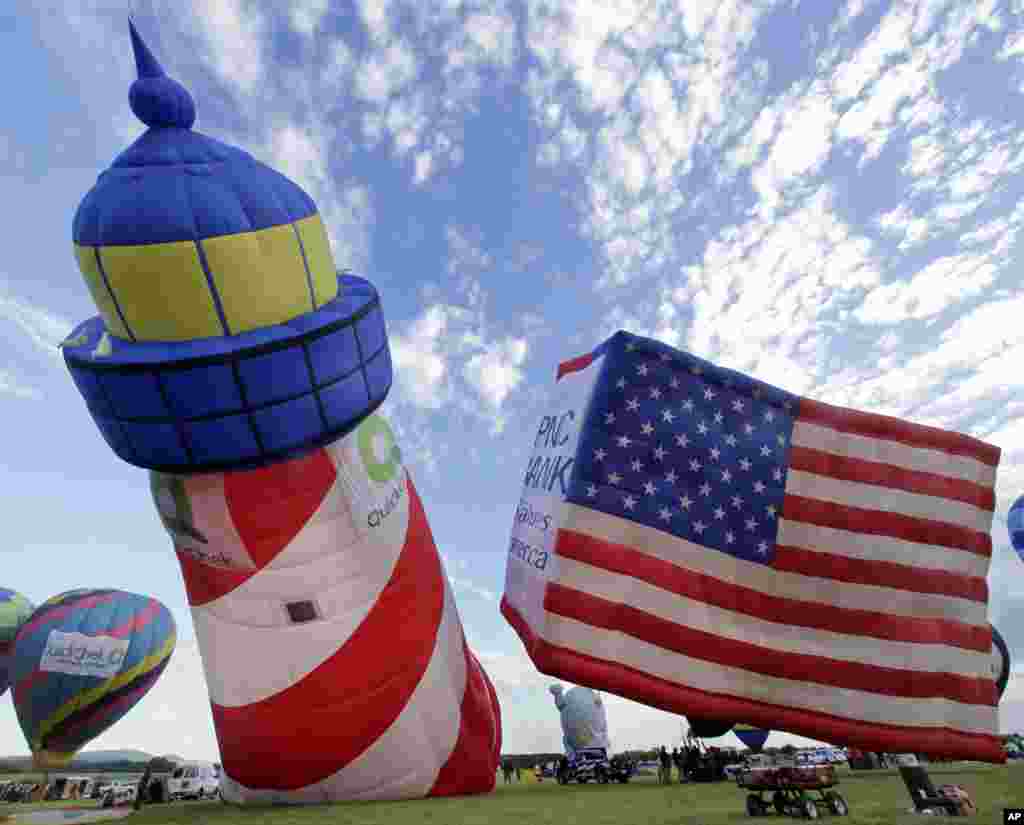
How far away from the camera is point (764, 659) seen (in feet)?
19.4

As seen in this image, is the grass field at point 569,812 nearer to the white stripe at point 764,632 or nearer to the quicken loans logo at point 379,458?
the white stripe at point 764,632

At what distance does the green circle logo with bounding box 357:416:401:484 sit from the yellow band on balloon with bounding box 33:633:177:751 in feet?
56.6

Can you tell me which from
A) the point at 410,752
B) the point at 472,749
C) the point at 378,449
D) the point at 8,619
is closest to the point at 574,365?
the point at 378,449

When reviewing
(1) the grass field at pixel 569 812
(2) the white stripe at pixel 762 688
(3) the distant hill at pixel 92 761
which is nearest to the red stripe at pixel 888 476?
(2) the white stripe at pixel 762 688

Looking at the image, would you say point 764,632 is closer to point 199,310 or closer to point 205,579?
point 199,310

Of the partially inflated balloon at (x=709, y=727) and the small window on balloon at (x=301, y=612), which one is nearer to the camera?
the partially inflated balloon at (x=709, y=727)

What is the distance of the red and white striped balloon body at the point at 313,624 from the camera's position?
27.9 feet

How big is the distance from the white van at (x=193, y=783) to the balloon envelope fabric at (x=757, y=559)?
20.4 metres

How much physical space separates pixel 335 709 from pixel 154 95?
7.44 metres

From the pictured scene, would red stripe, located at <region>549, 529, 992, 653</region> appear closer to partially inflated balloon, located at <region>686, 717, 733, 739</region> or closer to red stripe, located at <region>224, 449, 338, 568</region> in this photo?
partially inflated balloon, located at <region>686, 717, 733, 739</region>

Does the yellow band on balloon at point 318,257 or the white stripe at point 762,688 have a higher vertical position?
the yellow band on balloon at point 318,257

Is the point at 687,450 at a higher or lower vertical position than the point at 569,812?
higher

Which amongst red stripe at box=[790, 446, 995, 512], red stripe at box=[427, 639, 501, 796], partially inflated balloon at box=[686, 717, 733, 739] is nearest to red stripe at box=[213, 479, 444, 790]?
red stripe at box=[427, 639, 501, 796]

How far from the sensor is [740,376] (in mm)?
6387
